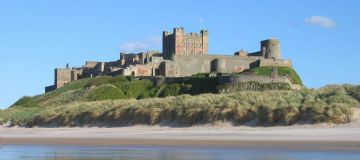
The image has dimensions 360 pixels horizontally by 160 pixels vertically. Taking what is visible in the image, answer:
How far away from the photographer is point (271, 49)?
71.3 metres

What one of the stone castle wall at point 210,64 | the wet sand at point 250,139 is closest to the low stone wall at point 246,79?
the stone castle wall at point 210,64

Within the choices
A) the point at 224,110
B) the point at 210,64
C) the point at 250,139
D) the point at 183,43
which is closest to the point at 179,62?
the point at 210,64

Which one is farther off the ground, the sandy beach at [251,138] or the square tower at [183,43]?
the square tower at [183,43]

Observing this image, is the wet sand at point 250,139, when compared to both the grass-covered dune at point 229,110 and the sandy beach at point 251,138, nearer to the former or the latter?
the sandy beach at point 251,138

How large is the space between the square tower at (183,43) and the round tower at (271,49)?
775 cm

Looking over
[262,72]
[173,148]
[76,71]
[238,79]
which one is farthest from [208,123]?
[76,71]

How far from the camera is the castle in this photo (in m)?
61.2

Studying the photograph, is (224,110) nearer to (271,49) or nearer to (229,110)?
(229,110)

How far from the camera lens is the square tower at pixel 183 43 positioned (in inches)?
2891

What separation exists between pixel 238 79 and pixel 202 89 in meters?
2.94

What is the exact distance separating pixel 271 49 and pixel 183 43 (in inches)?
383

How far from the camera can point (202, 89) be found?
157ft

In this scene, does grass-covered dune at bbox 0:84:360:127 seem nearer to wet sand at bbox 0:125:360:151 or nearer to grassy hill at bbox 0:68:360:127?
grassy hill at bbox 0:68:360:127

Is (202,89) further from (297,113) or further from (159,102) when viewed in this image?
(297,113)
